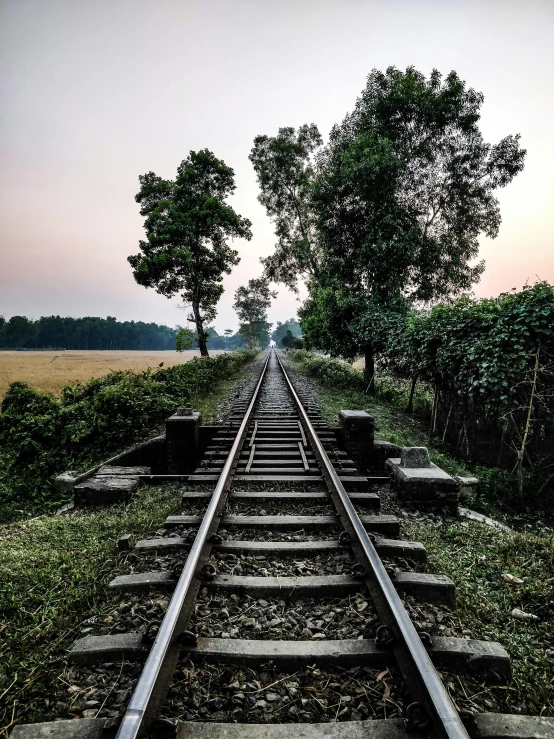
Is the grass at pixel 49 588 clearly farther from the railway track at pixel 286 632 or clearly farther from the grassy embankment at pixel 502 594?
the grassy embankment at pixel 502 594

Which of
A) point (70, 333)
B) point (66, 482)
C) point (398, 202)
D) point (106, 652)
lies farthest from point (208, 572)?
point (70, 333)

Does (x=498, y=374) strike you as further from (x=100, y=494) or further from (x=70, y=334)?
(x=70, y=334)

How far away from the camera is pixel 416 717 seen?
1.44 meters

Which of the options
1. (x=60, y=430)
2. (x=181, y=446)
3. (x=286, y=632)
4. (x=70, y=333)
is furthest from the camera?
(x=70, y=333)

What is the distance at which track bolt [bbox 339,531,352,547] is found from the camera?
281 centimetres

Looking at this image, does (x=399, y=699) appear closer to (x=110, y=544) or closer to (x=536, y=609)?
(x=536, y=609)

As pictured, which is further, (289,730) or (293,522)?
(293,522)

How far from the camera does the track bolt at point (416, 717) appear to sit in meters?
1.40

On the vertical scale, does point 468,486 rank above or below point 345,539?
below

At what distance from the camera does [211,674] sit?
174 centimetres

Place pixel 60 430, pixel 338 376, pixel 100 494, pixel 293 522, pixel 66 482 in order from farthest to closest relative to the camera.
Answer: pixel 338 376, pixel 60 430, pixel 66 482, pixel 100 494, pixel 293 522

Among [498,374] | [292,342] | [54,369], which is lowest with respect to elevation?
[54,369]

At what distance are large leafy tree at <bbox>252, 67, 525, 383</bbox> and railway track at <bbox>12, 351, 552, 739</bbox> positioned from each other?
10.5m

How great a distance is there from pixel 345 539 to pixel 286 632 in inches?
37.9
